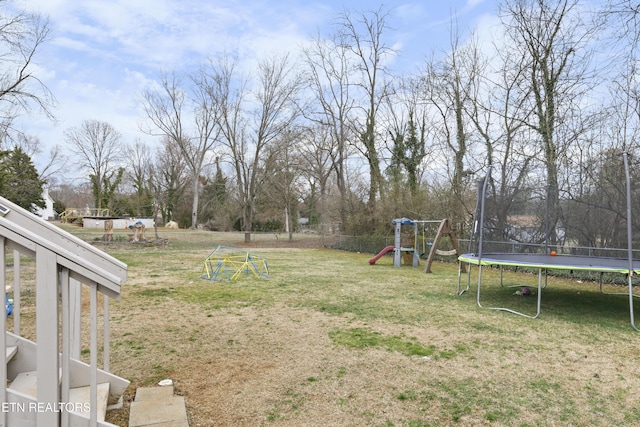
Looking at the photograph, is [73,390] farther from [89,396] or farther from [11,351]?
[11,351]

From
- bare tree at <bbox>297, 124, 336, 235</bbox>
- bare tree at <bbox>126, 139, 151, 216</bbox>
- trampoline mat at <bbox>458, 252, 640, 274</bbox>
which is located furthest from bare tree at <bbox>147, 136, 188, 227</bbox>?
A: trampoline mat at <bbox>458, 252, 640, 274</bbox>

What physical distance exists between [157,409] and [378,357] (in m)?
2.04

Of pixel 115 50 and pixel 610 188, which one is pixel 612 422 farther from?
pixel 115 50

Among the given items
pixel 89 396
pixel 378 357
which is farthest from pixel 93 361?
pixel 378 357

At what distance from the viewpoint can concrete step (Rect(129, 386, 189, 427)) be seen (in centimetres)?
Answer: 239

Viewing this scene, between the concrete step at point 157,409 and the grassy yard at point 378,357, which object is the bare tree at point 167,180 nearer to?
the grassy yard at point 378,357

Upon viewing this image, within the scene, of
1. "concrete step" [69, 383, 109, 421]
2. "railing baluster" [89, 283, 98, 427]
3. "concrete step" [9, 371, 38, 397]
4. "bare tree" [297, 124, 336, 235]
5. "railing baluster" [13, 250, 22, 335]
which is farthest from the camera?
"bare tree" [297, 124, 336, 235]

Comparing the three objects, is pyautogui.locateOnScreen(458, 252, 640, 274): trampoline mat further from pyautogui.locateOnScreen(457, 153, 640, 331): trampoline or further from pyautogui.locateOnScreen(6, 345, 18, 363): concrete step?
pyautogui.locateOnScreen(6, 345, 18, 363): concrete step

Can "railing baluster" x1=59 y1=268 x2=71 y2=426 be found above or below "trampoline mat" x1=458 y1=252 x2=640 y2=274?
above

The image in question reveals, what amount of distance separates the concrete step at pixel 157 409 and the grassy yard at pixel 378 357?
4.1 inches

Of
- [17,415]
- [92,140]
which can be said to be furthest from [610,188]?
[92,140]

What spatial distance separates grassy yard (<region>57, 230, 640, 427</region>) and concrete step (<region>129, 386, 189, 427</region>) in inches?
4.1

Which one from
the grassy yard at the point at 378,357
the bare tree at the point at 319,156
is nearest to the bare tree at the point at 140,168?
the bare tree at the point at 319,156

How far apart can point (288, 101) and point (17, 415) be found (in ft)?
76.2
